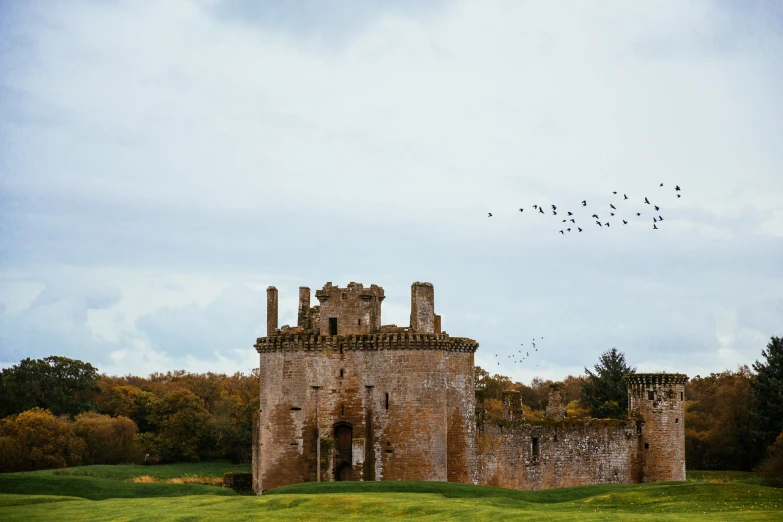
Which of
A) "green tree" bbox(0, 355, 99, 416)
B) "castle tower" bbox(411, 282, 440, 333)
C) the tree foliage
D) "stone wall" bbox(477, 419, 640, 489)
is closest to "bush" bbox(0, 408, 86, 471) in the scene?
"green tree" bbox(0, 355, 99, 416)

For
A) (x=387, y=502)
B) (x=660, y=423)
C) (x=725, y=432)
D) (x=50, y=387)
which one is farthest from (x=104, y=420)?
(x=387, y=502)

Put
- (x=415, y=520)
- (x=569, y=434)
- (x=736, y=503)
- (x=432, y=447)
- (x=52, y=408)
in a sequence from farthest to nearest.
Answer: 1. (x=52, y=408)
2. (x=569, y=434)
3. (x=432, y=447)
4. (x=736, y=503)
5. (x=415, y=520)

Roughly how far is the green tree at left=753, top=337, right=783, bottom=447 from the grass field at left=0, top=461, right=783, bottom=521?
2889 centimetres

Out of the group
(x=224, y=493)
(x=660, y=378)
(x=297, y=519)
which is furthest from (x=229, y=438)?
(x=297, y=519)

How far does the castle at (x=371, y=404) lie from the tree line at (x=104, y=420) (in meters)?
24.7

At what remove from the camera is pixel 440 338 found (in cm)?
5044

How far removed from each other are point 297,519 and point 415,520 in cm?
433

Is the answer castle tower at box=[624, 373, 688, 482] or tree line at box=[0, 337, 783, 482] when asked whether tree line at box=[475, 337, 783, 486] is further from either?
castle tower at box=[624, 373, 688, 482]

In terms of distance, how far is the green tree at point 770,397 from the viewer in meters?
72.2

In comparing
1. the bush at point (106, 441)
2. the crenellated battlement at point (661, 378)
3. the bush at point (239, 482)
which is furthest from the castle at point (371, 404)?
the bush at point (106, 441)

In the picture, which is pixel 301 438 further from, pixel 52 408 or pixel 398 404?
pixel 52 408

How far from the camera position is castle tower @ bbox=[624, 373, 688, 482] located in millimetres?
56438

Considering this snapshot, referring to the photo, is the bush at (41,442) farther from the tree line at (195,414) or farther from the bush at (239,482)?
the bush at (239,482)

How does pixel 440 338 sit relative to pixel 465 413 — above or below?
above
